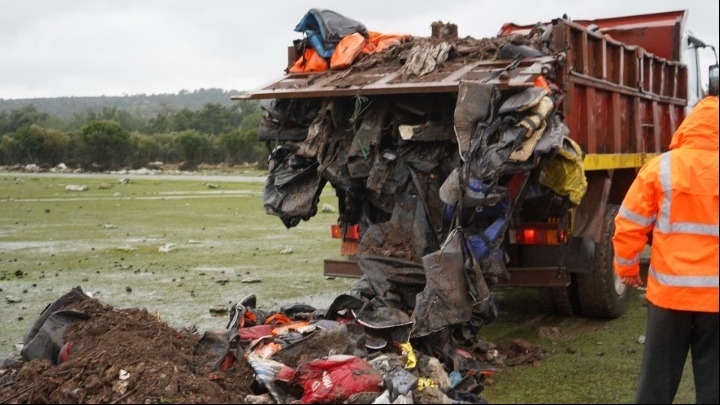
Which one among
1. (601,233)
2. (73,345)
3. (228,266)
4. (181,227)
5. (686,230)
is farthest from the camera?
(181,227)

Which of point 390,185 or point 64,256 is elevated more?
point 390,185

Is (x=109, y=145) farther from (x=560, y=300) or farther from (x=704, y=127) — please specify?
(x=704, y=127)

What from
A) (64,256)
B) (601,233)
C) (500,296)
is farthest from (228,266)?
(601,233)

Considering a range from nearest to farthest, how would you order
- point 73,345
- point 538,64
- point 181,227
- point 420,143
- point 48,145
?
point 73,345 → point 538,64 → point 420,143 → point 181,227 → point 48,145

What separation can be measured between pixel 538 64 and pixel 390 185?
1.47 meters

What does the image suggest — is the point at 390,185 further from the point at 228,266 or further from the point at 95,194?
the point at 95,194

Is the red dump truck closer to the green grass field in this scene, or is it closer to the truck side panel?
the truck side panel

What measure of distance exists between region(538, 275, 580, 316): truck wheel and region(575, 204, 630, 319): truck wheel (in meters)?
0.10

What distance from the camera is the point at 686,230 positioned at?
3.93m

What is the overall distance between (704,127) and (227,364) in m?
3.13

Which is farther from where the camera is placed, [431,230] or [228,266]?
[228,266]

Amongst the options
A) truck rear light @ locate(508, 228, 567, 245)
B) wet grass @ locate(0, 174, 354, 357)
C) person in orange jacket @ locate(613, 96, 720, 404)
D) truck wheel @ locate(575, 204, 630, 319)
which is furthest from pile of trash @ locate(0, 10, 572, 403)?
wet grass @ locate(0, 174, 354, 357)

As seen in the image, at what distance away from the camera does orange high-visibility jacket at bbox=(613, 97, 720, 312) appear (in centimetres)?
389

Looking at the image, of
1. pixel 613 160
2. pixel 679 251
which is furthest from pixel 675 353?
pixel 613 160
